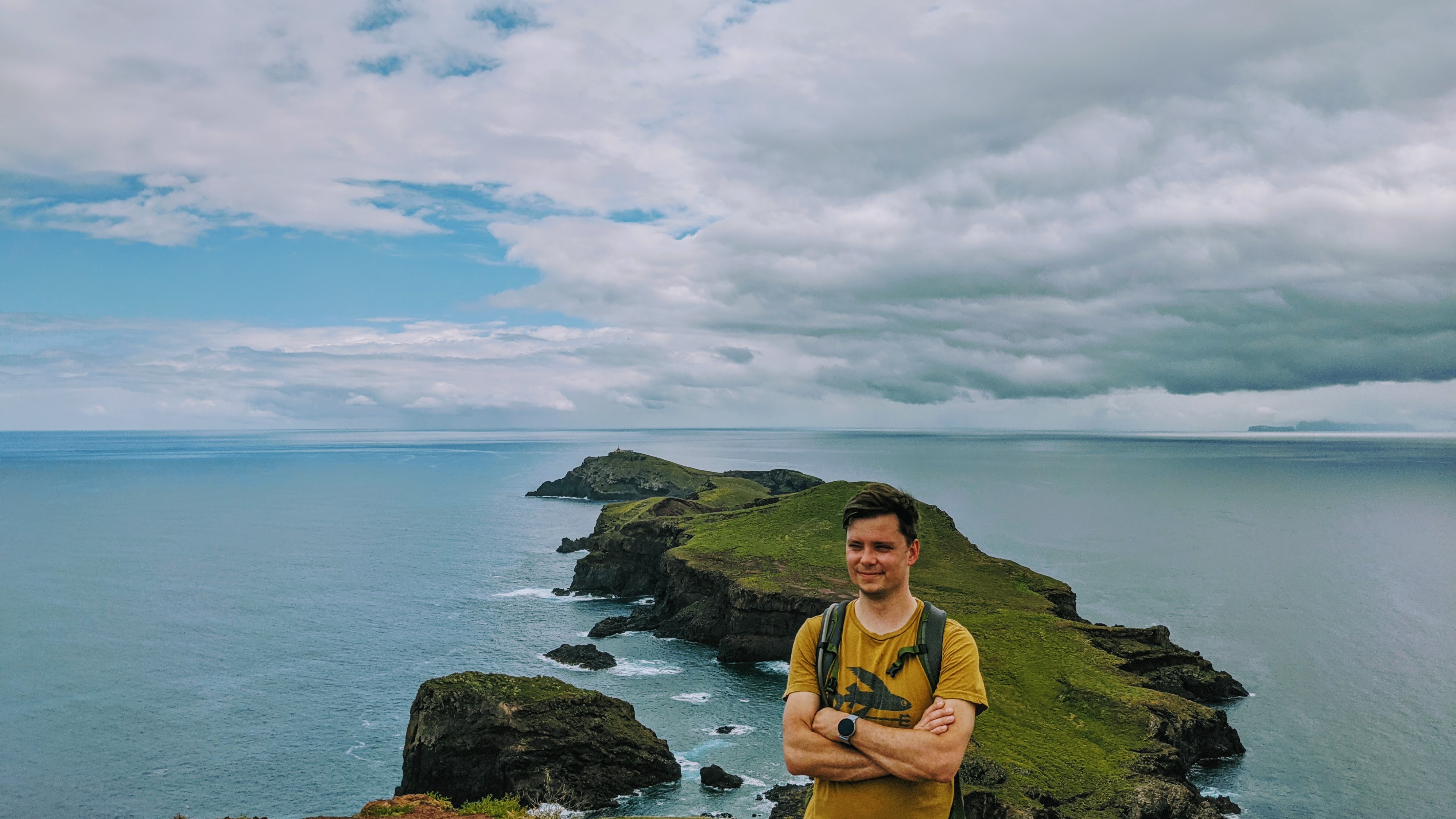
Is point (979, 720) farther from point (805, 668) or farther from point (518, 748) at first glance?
point (805, 668)

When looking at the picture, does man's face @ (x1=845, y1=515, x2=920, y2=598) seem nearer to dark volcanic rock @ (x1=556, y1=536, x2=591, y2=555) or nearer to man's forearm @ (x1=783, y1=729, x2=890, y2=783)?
man's forearm @ (x1=783, y1=729, x2=890, y2=783)

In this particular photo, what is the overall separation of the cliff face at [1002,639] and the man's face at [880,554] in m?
36.0

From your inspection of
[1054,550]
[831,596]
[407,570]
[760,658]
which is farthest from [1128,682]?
[407,570]

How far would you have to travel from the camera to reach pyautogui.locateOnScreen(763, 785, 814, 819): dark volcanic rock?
131 ft

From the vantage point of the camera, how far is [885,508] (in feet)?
21.5

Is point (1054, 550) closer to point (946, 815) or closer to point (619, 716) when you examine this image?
point (619, 716)

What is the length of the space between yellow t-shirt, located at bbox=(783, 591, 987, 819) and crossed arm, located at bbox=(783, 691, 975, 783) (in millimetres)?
91

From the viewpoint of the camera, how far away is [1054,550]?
126m

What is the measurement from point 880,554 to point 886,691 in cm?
114

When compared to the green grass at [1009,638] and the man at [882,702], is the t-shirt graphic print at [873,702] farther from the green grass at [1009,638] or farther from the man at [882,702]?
the green grass at [1009,638]

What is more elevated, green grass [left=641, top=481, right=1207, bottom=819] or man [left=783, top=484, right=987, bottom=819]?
man [left=783, top=484, right=987, bottom=819]

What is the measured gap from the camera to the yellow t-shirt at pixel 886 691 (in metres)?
6.48

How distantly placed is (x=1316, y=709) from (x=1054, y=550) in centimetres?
6377

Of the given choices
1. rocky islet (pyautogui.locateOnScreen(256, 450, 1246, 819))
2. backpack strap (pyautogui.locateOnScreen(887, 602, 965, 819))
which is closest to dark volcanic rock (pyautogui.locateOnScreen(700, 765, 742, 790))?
rocky islet (pyautogui.locateOnScreen(256, 450, 1246, 819))
